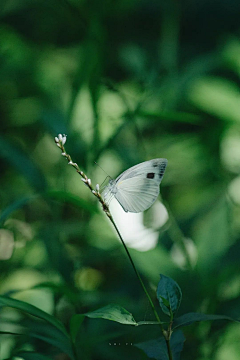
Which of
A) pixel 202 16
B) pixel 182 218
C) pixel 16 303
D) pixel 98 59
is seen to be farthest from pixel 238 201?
pixel 202 16

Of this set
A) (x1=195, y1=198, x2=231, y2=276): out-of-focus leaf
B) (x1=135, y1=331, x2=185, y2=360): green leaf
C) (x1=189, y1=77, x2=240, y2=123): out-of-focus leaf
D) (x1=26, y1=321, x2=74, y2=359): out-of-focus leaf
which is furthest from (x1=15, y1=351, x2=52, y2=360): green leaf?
(x1=189, y1=77, x2=240, y2=123): out-of-focus leaf

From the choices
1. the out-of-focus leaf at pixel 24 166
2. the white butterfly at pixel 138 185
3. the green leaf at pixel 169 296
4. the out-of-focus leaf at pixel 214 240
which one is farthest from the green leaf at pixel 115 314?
the out-of-focus leaf at pixel 24 166

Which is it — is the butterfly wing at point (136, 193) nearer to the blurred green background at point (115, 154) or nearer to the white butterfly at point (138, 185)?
the white butterfly at point (138, 185)

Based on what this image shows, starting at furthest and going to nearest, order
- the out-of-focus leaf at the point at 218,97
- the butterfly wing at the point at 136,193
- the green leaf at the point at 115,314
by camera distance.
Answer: the out-of-focus leaf at the point at 218,97 → the butterfly wing at the point at 136,193 → the green leaf at the point at 115,314

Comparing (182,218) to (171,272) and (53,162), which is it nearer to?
(171,272)

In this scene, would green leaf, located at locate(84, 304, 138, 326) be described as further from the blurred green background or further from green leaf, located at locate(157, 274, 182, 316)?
the blurred green background

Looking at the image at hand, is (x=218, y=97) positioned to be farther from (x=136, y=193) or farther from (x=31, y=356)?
(x=31, y=356)

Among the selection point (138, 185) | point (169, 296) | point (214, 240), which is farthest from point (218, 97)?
point (169, 296)
